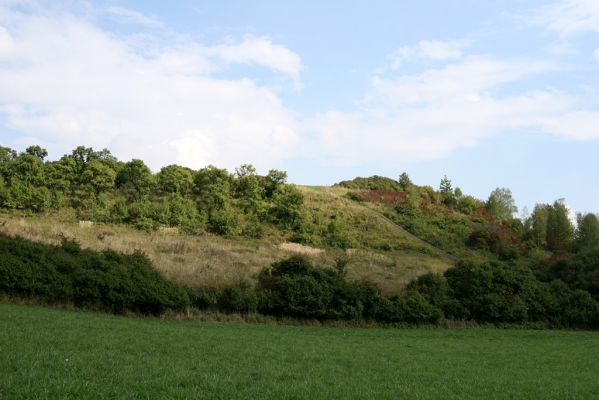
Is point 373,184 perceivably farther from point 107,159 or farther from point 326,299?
point 326,299

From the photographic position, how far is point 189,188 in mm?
57344

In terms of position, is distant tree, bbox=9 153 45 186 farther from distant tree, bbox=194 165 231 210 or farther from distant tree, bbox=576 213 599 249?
distant tree, bbox=576 213 599 249

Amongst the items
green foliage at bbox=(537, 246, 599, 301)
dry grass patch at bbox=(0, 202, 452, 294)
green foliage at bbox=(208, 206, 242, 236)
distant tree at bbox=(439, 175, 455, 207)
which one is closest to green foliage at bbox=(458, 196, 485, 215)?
distant tree at bbox=(439, 175, 455, 207)

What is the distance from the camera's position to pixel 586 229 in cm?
6325

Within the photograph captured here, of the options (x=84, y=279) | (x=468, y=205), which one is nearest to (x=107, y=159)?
(x=84, y=279)

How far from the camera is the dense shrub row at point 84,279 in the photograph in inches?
928

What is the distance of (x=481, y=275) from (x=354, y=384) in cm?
2548

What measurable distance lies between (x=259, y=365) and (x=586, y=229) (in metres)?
62.7

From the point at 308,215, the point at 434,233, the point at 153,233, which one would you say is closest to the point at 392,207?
the point at 434,233

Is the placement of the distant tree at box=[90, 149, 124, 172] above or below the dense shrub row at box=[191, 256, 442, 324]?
above

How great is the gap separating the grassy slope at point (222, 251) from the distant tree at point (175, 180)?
10.1 meters

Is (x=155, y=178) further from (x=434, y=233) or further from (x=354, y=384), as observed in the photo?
(x=354, y=384)

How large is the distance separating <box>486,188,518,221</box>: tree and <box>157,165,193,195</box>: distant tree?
163ft

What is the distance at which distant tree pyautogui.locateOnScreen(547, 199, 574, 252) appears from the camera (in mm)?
65188
